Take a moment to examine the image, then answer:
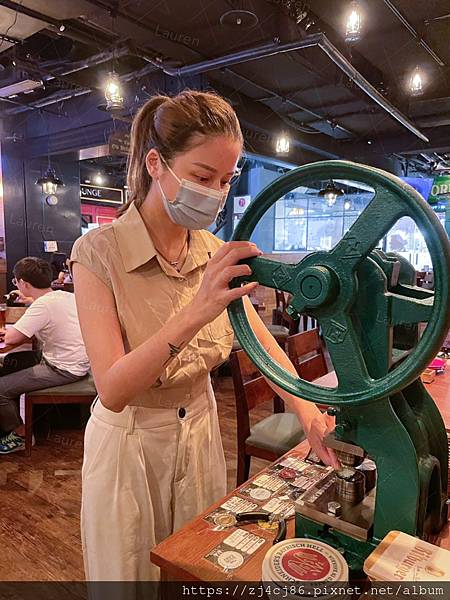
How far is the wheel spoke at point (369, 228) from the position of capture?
0.69 m

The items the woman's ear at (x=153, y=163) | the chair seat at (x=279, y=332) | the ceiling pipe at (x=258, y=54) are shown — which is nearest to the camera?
the woman's ear at (x=153, y=163)

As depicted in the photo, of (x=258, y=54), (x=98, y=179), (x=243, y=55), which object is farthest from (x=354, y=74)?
(x=98, y=179)

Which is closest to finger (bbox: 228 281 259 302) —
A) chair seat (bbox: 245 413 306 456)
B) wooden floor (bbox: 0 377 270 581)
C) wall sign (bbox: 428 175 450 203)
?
chair seat (bbox: 245 413 306 456)

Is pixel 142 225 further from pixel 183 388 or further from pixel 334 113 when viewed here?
pixel 334 113

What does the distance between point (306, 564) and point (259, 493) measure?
399mm

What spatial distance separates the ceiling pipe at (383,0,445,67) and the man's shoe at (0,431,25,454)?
4.78m

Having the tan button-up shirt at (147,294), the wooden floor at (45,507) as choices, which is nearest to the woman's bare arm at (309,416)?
the tan button-up shirt at (147,294)

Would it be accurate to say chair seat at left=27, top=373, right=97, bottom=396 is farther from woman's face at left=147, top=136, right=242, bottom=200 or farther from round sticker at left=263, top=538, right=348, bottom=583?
round sticker at left=263, top=538, right=348, bottom=583

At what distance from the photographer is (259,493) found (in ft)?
3.64

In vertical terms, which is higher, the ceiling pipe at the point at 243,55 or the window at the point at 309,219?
the ceiling pipe at the point at 243,55

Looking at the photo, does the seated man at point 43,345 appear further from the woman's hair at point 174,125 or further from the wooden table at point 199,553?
the wooden table at point 199,553

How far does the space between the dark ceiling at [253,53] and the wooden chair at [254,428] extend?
3.03 m

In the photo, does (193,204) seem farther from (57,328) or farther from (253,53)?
(253,53)

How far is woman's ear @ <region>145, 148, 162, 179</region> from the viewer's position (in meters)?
1.18
